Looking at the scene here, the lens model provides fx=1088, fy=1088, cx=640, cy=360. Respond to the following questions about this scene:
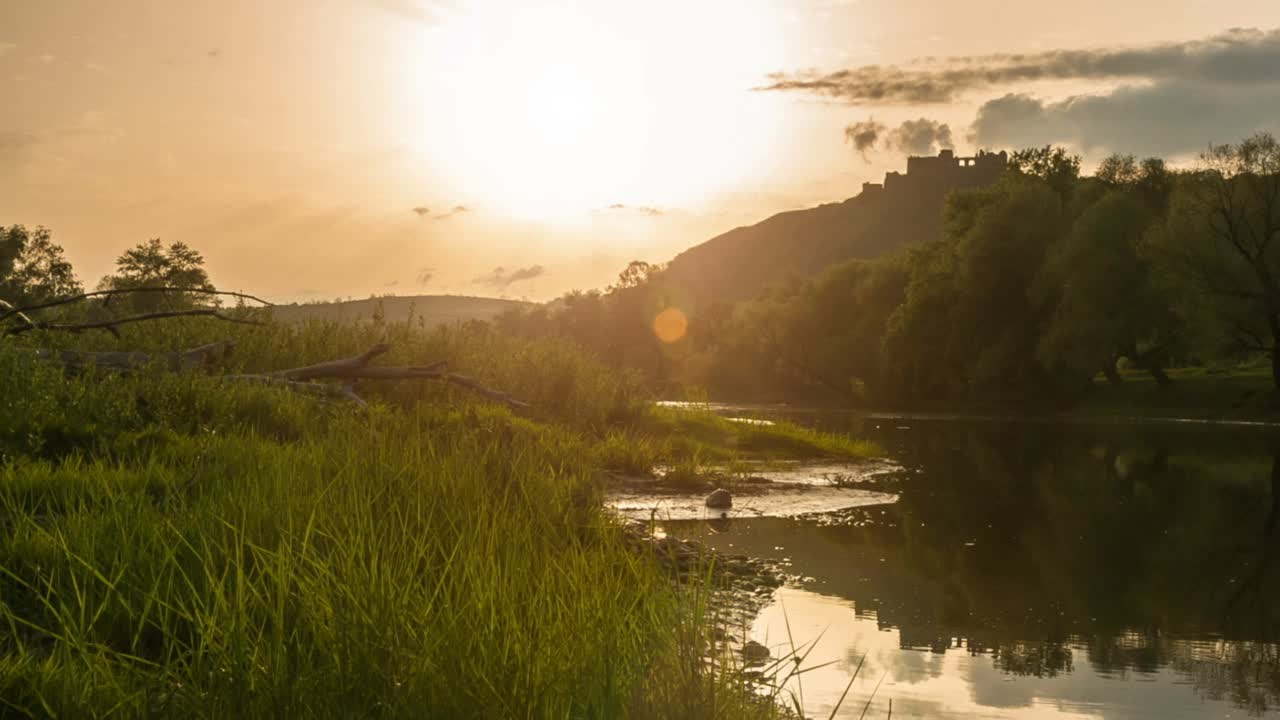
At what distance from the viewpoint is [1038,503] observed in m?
17.7

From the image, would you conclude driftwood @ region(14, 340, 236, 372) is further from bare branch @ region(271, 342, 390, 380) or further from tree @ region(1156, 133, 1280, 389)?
tree @ region(1156, 133, 1280, 389)

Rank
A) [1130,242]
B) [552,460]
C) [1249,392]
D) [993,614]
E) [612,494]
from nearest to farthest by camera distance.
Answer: [993,614] < [552,460] < [612,494] < [1249,392] < [1130,242]

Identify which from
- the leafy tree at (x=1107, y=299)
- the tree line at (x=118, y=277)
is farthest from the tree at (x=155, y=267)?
the leafy tree at (x=1107, y=299)

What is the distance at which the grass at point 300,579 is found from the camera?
4.25 metres

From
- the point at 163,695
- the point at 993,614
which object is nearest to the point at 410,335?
the point at 993,614

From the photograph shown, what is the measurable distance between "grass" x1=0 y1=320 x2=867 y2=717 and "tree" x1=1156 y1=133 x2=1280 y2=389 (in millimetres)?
46093

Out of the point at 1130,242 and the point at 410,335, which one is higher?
the point at 1130,242

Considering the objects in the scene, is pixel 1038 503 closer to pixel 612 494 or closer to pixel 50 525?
pixel 612 494

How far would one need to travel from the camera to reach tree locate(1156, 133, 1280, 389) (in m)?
49.1

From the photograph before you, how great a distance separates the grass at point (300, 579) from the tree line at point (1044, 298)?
30.8 meters

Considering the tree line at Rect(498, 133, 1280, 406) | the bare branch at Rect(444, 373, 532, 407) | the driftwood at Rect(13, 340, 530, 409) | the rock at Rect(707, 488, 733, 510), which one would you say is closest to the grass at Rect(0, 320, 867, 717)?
the driftwood at Rect(13, 340, 530, 409)

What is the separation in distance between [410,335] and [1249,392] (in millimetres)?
44806

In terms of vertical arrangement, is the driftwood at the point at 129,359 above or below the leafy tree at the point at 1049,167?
below

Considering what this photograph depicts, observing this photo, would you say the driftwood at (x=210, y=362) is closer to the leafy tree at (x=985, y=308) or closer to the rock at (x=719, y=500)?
the rock at (x=719, y=500)
